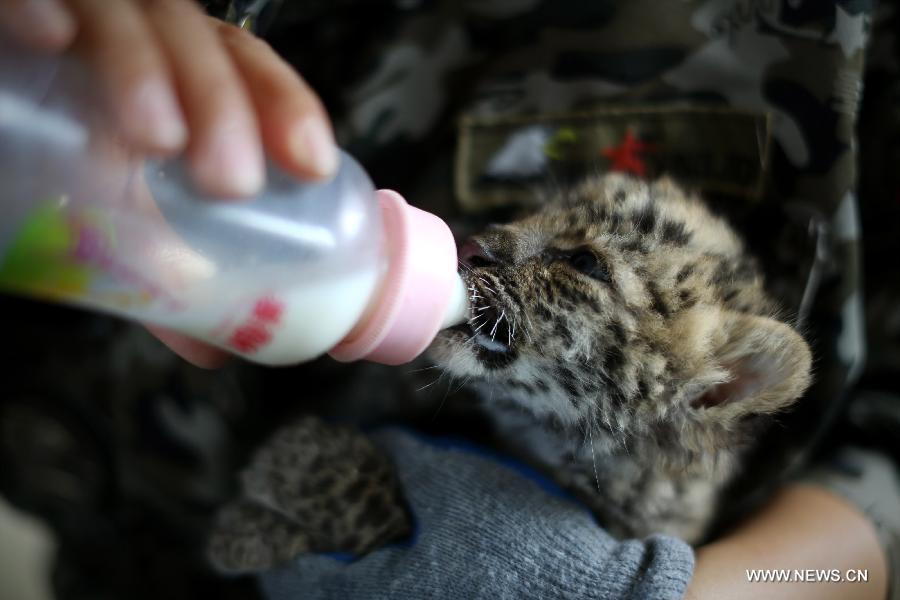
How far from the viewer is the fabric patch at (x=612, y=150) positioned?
138 centimetres

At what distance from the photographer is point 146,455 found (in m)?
1.62

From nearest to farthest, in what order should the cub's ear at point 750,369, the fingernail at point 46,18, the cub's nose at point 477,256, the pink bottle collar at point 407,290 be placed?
the fingernail at point 46,18 < the pink bottle collar at point 407,290 < the cub's ear at point 750,369 < the cub's nose at point 477,256

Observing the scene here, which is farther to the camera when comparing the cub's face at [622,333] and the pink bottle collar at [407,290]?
the cub's face at [622,333]

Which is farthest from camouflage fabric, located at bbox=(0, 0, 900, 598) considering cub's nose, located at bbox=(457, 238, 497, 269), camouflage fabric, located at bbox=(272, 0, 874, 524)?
cub's nose, located at bbox=(457, 238, 497, 269)

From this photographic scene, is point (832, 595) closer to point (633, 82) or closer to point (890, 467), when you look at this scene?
point (890, 467)

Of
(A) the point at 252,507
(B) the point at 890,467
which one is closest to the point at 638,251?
(B) the point at 890,467

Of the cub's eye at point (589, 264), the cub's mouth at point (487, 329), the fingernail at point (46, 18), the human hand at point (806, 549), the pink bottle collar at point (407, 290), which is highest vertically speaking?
the fingernail at point (46, 18)

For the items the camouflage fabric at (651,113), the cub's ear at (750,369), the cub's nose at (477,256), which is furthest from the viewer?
the camouflage fabric at (651,113)

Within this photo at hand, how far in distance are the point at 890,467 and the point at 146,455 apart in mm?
1717

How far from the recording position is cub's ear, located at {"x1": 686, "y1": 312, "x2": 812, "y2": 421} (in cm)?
102

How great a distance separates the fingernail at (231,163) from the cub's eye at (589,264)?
2.04 ft

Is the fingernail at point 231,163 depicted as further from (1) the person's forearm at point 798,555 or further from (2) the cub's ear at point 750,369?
(1) the person's forearm at point 798,555

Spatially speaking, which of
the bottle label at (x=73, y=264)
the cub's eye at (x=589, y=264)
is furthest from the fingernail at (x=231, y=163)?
the cub's eye at (x=589, y=264)

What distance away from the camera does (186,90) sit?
0.71 meters
